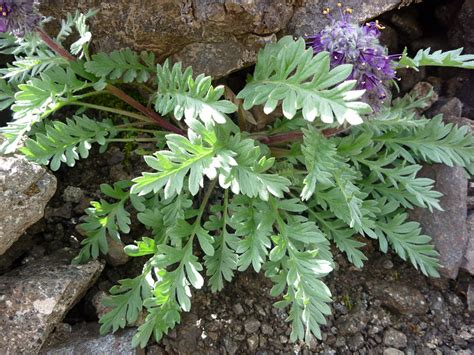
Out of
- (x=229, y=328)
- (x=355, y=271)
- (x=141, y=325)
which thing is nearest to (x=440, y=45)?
(x=355, y=271)

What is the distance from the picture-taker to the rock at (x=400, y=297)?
308cm

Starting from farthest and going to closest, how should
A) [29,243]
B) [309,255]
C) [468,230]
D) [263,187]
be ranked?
[468,230] → [29,243] → [309,255] → [263,187]

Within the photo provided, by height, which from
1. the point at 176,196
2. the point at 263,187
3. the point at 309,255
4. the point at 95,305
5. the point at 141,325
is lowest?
the point at 95,305

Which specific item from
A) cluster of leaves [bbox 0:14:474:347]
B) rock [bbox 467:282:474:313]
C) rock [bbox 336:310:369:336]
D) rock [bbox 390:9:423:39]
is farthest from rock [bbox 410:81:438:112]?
rock [bbox 336:310:369:336]

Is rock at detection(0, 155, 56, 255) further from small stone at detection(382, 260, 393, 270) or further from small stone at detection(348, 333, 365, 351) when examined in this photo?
small stone at detection(382, 260, 393, 270)

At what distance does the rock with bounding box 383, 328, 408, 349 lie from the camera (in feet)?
9.73

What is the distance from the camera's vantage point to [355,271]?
323cm

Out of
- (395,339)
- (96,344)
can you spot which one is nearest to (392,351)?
(395,339)

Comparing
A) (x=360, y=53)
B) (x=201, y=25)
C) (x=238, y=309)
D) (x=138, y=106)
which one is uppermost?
(x=360, y=53)

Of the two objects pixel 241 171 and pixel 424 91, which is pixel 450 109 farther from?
pixel 241 171

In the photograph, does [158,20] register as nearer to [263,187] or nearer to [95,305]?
[263,187]

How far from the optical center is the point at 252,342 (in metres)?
2.87

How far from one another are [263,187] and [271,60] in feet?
2.15

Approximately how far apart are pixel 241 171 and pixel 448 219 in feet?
4.87
